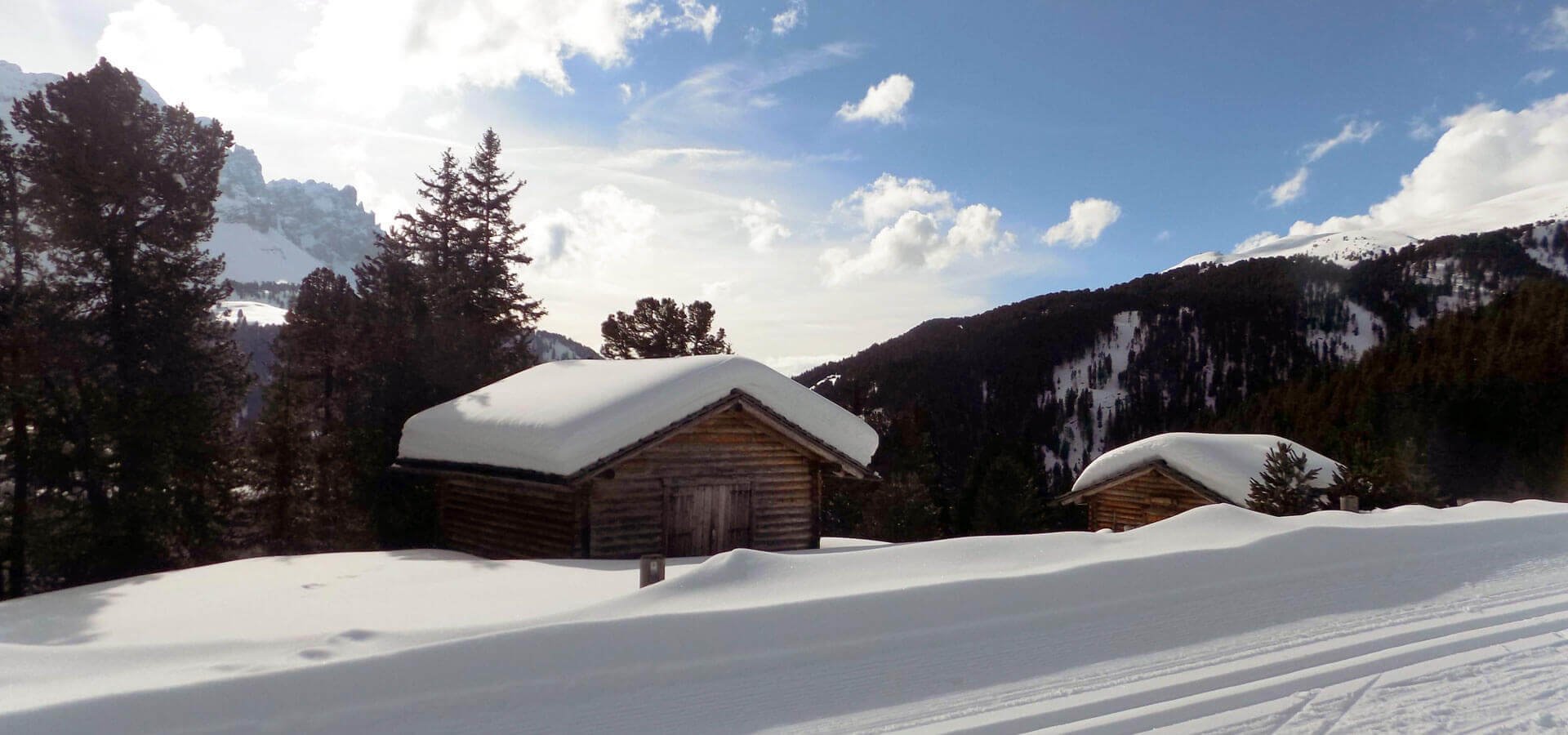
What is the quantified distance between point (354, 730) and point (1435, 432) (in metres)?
45.6

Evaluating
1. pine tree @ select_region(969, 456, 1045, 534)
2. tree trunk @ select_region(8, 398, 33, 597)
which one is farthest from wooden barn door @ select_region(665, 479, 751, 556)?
pine tree @ select_region(969, 456, 1045, 534)

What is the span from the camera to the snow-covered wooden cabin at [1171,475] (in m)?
21.1

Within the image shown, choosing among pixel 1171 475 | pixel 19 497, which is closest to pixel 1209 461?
pixel 1171 475

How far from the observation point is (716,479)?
15.6 meters

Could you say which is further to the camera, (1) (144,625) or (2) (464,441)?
(2) (464,441)

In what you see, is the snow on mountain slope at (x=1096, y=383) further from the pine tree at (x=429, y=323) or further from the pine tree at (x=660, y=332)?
the pine tree at (x=429, y=323)

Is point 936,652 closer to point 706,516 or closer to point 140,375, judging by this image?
point 706,516

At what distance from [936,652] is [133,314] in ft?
65.1

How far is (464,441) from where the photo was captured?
16.5m

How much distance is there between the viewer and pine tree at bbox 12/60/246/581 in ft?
59.0

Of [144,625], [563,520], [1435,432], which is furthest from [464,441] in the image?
[1435,432]

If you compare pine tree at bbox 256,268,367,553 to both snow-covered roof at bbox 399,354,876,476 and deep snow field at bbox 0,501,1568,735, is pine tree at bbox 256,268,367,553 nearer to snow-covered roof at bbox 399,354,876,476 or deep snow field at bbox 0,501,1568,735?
snow-covered roof at bbox 399,354,876,476

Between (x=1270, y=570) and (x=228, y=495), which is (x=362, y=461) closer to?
(x=228, y=495)

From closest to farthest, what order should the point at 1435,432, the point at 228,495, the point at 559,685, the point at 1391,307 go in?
the point at 559,685, the point at 228,495, the point at 1435,432, the point at 1391,307
